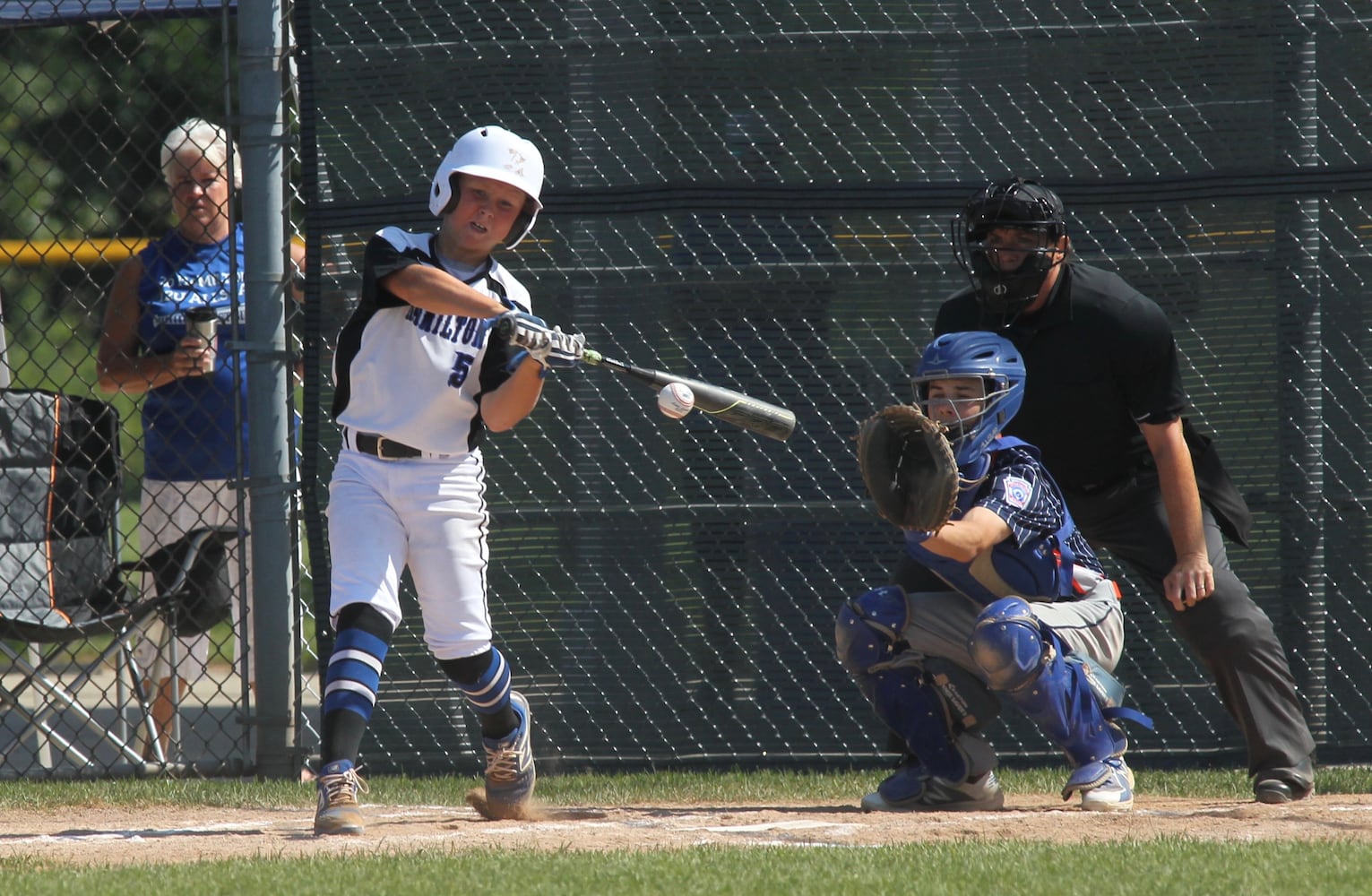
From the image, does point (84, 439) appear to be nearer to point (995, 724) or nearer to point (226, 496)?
point (226, 496)

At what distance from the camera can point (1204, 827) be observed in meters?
3.91

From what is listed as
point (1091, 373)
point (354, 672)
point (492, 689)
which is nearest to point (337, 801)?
point (354, 672)

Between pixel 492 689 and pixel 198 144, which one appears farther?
pixel 198 144

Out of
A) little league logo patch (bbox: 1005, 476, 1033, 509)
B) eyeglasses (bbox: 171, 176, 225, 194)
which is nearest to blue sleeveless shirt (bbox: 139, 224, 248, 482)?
eyeglasses (bbox: 171, 176, 225, 194)

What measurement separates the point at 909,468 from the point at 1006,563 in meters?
0.43

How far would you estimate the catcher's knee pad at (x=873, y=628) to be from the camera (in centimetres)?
436

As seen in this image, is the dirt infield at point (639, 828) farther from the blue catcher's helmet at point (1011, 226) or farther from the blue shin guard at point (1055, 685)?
the blue catcher's helmet at point (1011, 226)

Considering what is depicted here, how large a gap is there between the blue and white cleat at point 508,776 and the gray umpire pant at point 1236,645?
1766 mm

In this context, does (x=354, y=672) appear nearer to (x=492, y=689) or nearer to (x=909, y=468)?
(x=492, y=689)

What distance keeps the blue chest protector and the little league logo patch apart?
0.17 feet

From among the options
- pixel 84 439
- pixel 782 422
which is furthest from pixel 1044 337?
pixel 84 439

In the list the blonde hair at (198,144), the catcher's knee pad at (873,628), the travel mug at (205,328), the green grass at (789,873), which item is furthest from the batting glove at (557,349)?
the blonde hair at (198,144)

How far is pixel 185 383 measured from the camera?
18.1 ft

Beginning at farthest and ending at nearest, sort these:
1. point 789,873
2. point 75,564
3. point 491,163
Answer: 1. point 75,564
2. point 491,163
3. point 789,873
